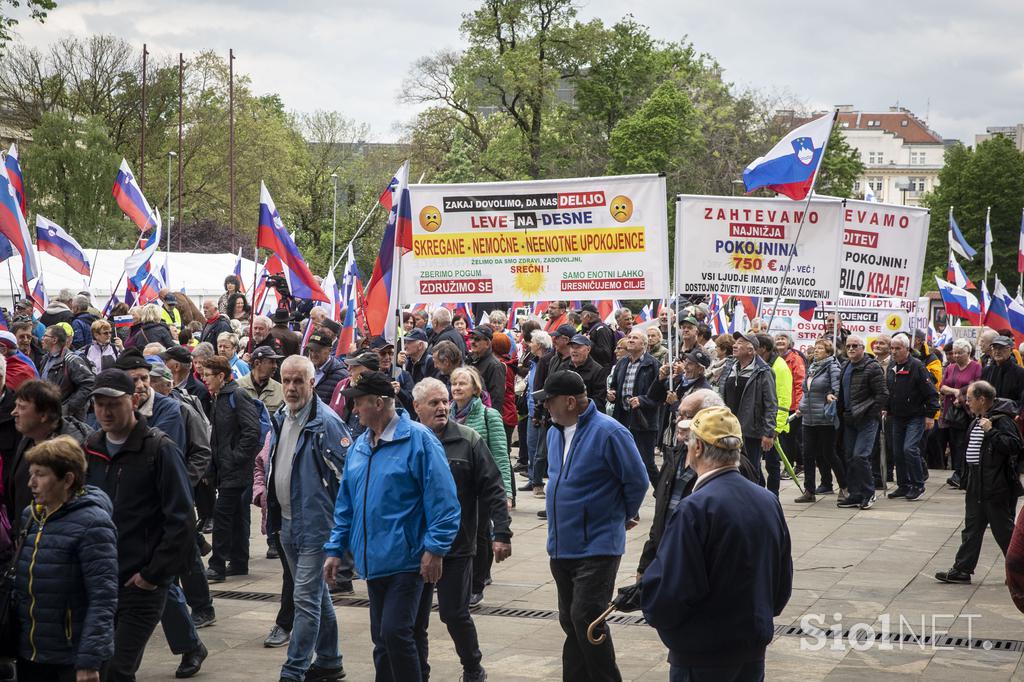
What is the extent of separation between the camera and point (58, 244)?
63.5ft

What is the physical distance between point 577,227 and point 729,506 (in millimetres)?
8140

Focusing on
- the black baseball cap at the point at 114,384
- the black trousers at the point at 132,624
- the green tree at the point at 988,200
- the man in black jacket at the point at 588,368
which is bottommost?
the black trousers at the point at 132,624

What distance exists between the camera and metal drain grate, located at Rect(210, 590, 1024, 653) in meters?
8.29

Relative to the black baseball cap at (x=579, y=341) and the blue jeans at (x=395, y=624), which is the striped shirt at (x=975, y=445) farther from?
the blue jeans at (x=395, y=624)

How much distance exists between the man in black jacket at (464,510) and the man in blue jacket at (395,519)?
548 millimetres

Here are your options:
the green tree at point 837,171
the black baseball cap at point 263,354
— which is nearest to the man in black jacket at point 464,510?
the black baseball cap at point 263,354

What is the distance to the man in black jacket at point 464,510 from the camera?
6934 mm

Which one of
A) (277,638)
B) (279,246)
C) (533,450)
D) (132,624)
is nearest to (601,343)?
(533,450)

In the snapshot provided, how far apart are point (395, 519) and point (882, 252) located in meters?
10.9

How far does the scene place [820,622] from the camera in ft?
29.2

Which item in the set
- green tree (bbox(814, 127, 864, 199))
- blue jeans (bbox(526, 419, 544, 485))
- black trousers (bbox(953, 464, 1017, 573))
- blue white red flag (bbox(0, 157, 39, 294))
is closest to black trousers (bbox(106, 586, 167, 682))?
black trousers (bbox(953, 464, 1017, 573))

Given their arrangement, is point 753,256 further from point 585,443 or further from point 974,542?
point 585,443

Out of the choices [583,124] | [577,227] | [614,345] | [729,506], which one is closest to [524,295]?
[577,227]

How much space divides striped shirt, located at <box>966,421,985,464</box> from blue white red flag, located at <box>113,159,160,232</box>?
14.0 metres
